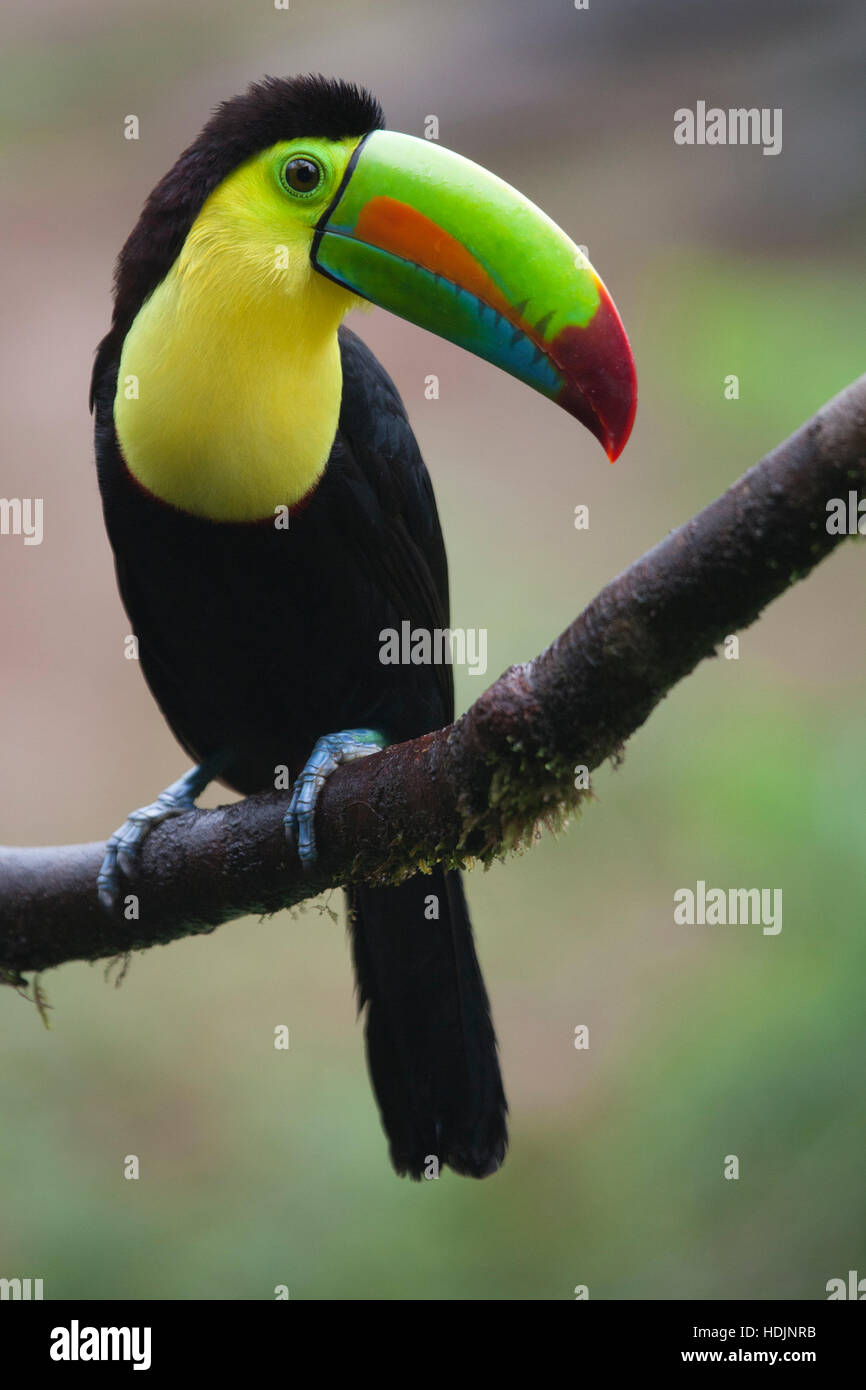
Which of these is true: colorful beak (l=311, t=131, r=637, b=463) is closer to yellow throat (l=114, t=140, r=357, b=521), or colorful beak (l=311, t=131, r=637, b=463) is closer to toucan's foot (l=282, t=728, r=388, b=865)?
yellow throat (l=114, t=140, r=357, b=521)

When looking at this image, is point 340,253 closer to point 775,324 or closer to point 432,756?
point 432,756

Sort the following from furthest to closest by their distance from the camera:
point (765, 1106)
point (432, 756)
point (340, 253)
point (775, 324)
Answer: point (775, 324)
point (765, 1106)
point (340, 253)
point (432, 756)

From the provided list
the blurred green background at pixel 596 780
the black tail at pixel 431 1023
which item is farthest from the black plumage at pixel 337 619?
the blurred green background at pixel 596 780

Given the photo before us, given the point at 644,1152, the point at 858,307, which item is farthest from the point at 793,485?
the point at 858,307

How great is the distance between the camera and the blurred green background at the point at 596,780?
523 centimetres

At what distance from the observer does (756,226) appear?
9.20 metres

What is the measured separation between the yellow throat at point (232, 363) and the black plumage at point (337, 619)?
6cm

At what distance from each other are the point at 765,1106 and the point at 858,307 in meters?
5.10

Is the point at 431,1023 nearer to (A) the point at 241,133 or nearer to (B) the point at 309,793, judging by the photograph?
(B) the point at 309,793

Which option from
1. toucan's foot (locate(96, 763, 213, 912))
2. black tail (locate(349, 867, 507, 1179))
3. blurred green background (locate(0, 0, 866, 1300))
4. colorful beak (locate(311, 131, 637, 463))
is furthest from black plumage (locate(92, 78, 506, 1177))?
blurred green background (locate(0, 0, 866, 1300))

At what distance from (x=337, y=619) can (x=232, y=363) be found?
23.0 inches

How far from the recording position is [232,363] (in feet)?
9.00

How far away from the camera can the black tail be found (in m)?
3.24

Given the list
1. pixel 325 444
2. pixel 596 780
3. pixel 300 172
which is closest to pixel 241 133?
pixel 300 172
